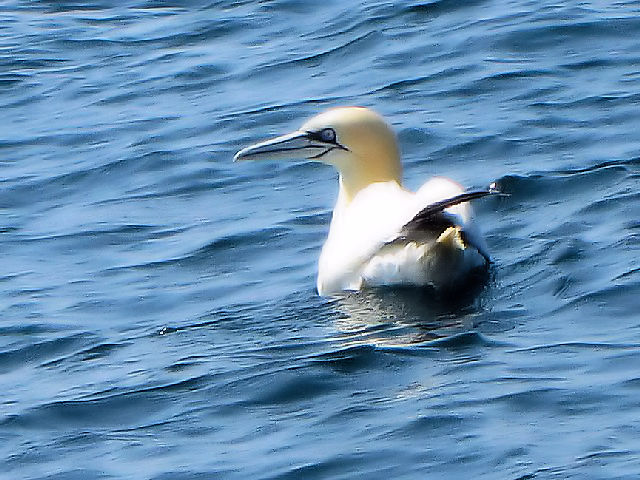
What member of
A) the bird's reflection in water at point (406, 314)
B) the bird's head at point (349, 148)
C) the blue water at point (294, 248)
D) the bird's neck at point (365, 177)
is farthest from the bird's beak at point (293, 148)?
the bird's reflection in water at point (406, 314)

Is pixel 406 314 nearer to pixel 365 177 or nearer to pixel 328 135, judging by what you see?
pixel 365 177

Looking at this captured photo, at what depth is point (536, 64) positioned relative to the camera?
13.1 metres

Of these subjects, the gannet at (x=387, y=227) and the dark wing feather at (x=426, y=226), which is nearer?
the dark wing feather at (x=426, y=226)

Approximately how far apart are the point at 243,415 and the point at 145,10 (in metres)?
9.28

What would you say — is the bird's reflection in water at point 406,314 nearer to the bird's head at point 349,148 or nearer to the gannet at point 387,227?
the gannet at point 387,227

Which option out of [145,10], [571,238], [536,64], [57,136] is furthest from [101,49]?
[571,238]

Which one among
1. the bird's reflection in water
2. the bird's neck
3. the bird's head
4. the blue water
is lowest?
the bird's reflection in water

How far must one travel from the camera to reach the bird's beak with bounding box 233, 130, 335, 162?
1001 centimetres

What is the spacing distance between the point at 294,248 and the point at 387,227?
1.39 metres

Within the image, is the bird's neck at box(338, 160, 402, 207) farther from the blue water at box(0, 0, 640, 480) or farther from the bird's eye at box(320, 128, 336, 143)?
the blue water at box(0, 0, 640, 480)

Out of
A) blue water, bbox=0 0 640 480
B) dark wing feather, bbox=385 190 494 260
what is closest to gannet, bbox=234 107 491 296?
dark wing feather, bbox=385 190 494 260

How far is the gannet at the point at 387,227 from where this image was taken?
341 inches

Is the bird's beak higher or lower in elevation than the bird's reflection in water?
higher

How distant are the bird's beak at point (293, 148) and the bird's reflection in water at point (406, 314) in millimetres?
1232
